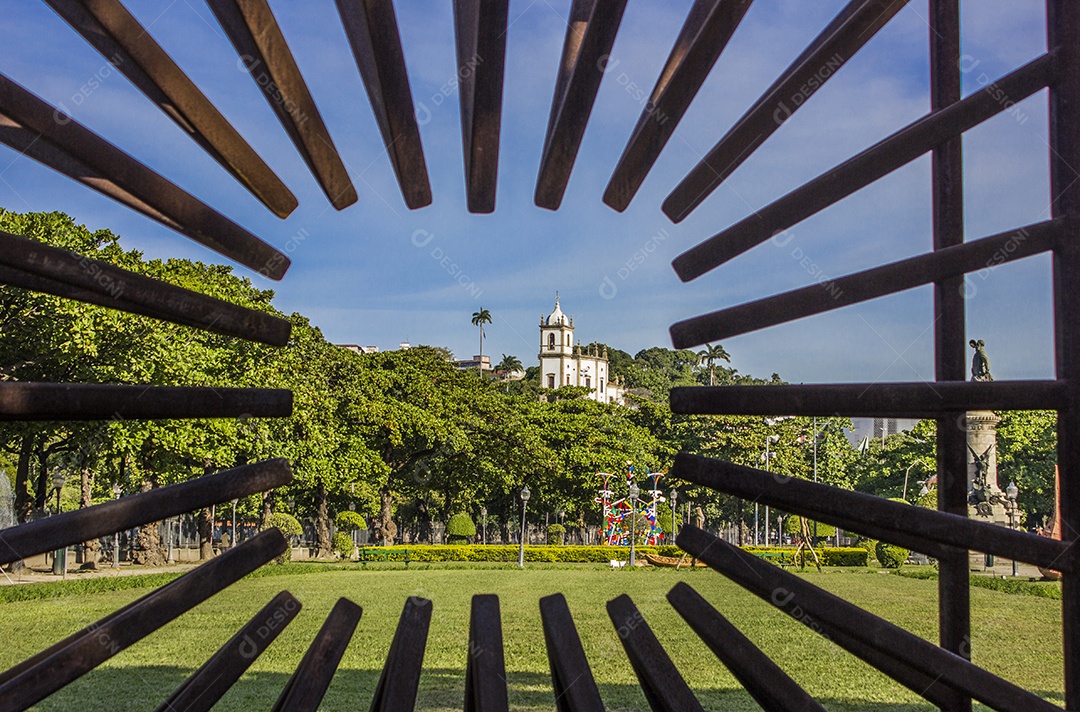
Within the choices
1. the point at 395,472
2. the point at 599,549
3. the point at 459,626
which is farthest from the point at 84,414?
the point at 395,472

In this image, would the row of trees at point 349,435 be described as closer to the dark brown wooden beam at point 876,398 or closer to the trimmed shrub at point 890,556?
the trimmed shrub at point 890,556

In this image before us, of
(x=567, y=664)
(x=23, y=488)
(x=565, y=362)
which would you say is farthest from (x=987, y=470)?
(x=565, y=362)

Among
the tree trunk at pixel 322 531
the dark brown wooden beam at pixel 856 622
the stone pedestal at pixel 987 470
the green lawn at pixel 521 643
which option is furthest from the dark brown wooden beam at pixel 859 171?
the tree trunk at pixel 322 531

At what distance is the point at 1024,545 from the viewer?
2.61 meters

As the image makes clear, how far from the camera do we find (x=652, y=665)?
9.87 feet

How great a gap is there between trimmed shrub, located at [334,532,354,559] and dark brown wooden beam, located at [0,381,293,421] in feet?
124

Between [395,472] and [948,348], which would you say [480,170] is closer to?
[948,348]

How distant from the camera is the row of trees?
894 inches

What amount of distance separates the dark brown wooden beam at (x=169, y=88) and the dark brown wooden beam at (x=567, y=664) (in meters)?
1.52

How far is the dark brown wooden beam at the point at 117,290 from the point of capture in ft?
8.23

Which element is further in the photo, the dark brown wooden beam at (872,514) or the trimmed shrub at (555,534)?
the trimmed shrub at (555,534)

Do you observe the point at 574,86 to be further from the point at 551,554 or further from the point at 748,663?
the point at 551,554

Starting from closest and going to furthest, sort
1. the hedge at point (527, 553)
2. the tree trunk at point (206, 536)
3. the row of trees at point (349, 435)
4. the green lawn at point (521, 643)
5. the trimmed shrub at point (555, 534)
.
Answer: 1. the green lawn at point (521, 643)
2. the row of trees at point (349, 435)
3. the tree trunk at point (206, 536)
4. the hedge at point (527, 553)
5. the trimmed shrub at point (555, 534)

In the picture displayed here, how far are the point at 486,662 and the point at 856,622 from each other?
109 cm
